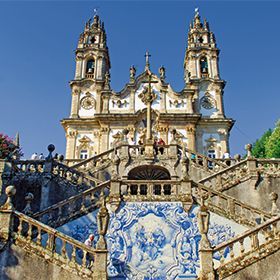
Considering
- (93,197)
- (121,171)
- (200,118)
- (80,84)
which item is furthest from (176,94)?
(93,197)

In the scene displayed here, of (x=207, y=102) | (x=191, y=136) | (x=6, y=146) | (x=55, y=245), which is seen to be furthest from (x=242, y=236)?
(x=207, y=102)

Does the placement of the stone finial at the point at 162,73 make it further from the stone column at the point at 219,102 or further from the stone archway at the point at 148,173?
the stone archway at the point at 148,173

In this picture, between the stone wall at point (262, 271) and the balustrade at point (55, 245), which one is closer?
the stone wall at point (262, 271)

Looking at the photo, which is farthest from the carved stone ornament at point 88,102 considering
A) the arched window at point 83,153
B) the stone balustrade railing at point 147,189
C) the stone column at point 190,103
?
the stone balustrade railing at point 147,189

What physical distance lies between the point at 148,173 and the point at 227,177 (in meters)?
4.00

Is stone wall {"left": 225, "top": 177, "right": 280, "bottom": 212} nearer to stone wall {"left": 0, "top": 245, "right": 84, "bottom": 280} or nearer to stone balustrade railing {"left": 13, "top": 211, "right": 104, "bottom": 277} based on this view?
stone balustrade railing {"left": 13, "top": 211, "right": 104, "bottom": 277}

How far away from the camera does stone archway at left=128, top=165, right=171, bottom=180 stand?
18750 mm

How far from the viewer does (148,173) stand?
1900 cm

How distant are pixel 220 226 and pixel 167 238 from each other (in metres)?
1.81

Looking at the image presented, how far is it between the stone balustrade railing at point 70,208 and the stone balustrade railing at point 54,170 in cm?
263

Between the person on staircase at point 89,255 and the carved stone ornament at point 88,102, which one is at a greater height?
the carved stone ornament at point 88,102

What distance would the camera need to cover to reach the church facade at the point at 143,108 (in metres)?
30.8

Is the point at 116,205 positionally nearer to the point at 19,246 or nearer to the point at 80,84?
the point at 19,246

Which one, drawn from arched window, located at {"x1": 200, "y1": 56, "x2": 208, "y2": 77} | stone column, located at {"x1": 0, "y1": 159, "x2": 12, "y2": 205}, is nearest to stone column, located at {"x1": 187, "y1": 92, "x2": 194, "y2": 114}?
arched window, located at {"x1": 200, "y1": 56, "x2": 208, "y2": 77}
